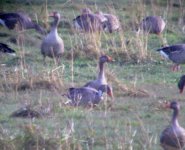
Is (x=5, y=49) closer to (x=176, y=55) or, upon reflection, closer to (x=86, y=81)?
(x=86, y=81)

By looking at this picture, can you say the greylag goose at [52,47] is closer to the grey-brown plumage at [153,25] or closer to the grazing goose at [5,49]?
the grazing goose at [5,49]

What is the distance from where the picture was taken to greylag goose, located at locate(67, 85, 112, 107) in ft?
43.4

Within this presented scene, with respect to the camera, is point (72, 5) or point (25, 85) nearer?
point (25, 85)

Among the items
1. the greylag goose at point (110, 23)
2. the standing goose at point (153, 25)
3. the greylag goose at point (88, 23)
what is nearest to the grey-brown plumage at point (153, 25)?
the standing goose at point (153, 25)

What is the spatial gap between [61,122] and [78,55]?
18.9ft

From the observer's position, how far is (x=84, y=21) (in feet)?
66.6

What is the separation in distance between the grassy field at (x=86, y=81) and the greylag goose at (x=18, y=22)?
0.61 ft

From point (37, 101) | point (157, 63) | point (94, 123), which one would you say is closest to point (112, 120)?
point (94, 123)

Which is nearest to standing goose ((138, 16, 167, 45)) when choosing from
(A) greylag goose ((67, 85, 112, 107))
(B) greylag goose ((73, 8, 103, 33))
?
(B) greylag goose ((73, 8, 103, 33))

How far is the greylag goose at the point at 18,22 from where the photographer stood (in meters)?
20.4

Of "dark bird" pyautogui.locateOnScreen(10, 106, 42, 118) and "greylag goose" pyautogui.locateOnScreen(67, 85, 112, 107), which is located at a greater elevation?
"greylag goose" pyautogui.locateOnScreen(67, 85, 112, 107)

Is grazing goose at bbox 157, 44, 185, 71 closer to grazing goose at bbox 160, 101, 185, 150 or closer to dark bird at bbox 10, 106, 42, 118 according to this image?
dark bird at bbox 10, 106, 42, 118

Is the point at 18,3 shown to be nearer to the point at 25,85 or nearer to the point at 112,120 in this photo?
the point at 25,85

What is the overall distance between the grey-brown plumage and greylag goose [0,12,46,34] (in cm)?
213
